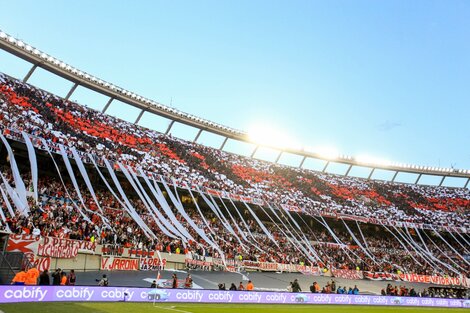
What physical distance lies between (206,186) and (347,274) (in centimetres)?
1552

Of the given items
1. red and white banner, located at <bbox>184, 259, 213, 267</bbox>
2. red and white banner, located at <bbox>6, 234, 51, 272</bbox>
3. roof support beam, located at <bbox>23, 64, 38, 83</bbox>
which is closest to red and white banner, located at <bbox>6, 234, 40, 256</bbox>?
red and white banner, located at <bbox>6, 234, 51, 272</bbox>

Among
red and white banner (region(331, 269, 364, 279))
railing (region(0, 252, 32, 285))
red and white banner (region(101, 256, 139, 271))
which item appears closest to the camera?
railing (region(0, 252, 32, 285))

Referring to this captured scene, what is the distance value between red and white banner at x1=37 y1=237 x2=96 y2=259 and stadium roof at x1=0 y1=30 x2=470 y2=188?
21.6 m

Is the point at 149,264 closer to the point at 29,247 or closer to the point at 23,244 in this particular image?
the point at 29,247

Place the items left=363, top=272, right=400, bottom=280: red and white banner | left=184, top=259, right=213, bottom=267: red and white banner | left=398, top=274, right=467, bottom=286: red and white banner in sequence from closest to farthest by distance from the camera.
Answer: left=184, top=259, right=213, bottom=267: red and white banner
left=363, top=272, right=400, bottom=280: red and white banner
left=398, top=274, right=467, bottom=286: red and white banner

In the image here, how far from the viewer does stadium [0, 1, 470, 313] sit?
20609 millimetres

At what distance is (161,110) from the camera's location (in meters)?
49.8

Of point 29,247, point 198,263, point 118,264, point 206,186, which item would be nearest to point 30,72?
point 206,186

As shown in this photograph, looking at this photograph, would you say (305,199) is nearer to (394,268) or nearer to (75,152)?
(394,268)

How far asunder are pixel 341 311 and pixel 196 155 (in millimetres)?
31436

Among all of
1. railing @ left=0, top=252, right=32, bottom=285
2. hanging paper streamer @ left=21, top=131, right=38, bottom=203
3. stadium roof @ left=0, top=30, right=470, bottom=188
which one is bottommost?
railing @ left=0, top=252, right=32, bottom=285

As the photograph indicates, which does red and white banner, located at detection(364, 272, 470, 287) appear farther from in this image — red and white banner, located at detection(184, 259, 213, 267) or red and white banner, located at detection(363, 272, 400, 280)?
red and white banner, located at detection(184, 259, 213, 267)

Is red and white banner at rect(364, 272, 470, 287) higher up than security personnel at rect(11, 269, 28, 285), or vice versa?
red and white banner at rect(364, 272, 470, 287)

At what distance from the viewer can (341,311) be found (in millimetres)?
21391
